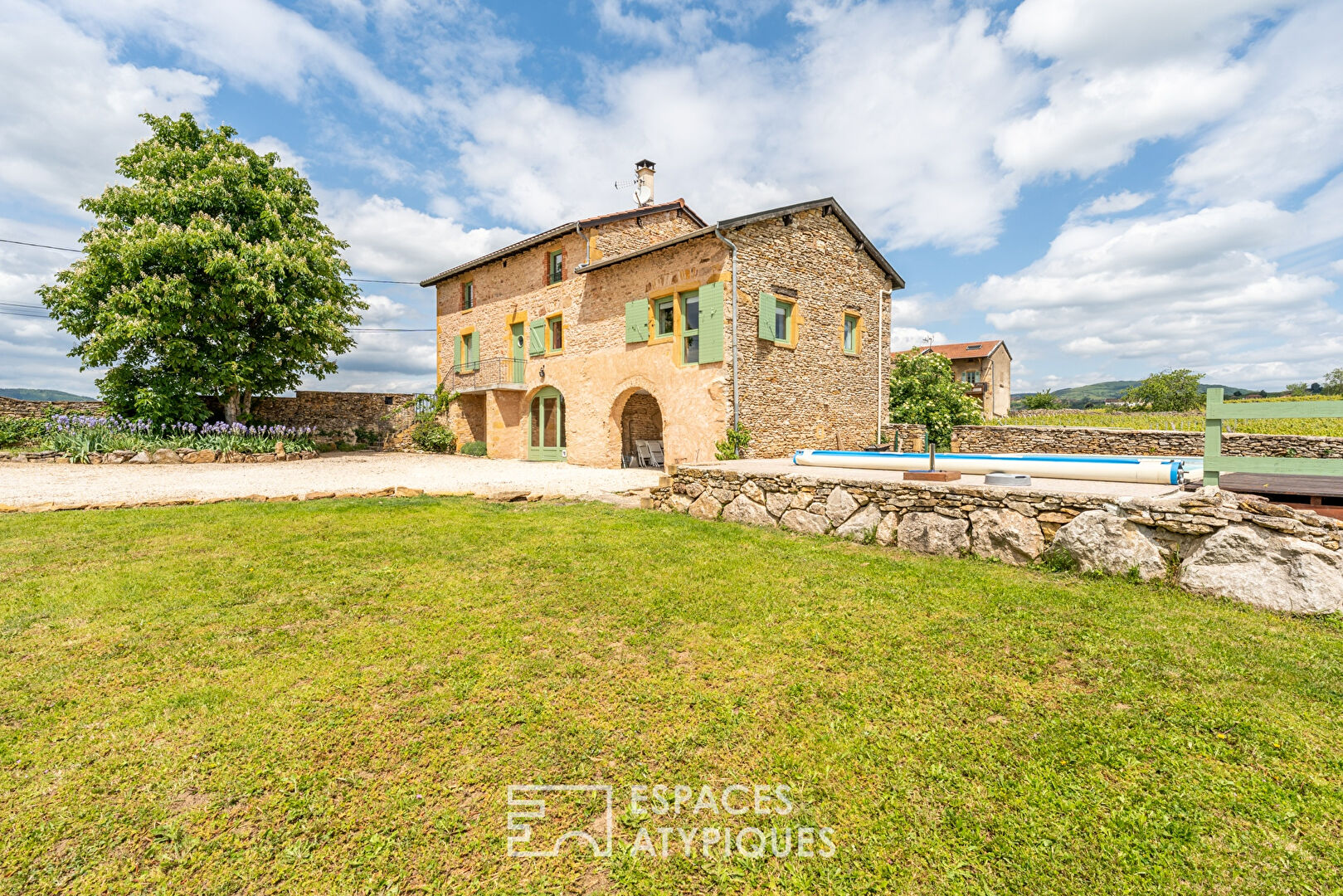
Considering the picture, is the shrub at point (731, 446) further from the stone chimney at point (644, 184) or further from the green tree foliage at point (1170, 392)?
the green tree foliage at point (1170, 392)

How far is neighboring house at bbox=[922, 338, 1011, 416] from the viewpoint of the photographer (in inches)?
1743

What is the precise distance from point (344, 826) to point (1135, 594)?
16.9 ft

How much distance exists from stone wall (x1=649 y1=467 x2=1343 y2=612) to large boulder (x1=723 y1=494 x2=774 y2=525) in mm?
328

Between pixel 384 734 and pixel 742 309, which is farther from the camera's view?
pixel 742 309

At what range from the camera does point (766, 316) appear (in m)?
13.0

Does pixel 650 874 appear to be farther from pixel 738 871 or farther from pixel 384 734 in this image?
pixel 384 734

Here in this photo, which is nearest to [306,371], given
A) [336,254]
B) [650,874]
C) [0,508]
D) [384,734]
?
[336,254]

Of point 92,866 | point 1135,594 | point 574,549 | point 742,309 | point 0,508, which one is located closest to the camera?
point 92,866

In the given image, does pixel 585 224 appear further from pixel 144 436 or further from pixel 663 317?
pixel 144 436

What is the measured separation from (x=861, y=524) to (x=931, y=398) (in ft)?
47.3

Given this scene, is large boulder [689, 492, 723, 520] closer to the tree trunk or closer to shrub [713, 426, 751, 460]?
shrub [713, 426, 751, 460]

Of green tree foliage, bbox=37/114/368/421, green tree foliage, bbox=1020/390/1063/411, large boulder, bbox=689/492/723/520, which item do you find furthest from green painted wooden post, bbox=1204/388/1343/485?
green tree foliage, bbox=1020/390/1063/411

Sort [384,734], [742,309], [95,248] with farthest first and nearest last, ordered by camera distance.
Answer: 1. [95,248]
2. [742,309]
3. [384,734]

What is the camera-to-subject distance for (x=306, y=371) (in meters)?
18.9
